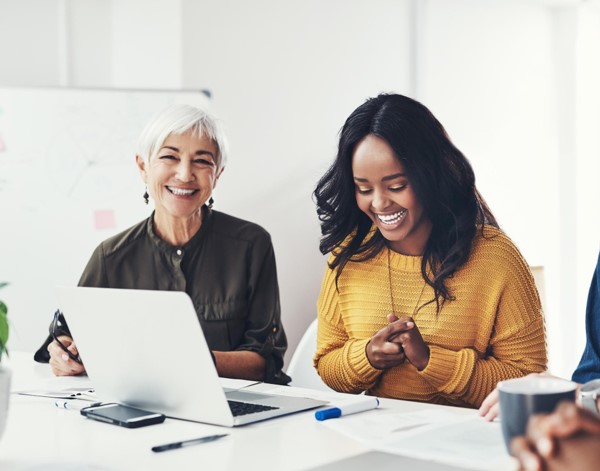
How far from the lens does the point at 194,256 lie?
7.67 feet

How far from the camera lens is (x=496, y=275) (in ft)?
6.34

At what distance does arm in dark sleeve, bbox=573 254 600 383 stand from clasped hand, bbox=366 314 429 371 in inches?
12.4

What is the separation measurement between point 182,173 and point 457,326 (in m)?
0.82

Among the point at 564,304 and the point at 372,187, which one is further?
the point at 564,304

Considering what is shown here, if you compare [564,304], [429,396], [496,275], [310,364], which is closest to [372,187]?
[496,275]

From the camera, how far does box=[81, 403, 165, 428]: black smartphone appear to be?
1.44 meters

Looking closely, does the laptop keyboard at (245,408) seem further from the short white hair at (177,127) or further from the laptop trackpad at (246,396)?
the short white hair at (177,127)

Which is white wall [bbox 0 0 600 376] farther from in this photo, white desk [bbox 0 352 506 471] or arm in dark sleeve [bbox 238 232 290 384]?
white desk [bbox 0 352 506 471]

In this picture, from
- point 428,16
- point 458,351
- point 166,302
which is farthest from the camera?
point 428,16

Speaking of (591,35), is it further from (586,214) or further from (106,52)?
(106,52)

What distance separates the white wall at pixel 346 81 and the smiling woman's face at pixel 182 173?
117 centimetres

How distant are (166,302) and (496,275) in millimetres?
861

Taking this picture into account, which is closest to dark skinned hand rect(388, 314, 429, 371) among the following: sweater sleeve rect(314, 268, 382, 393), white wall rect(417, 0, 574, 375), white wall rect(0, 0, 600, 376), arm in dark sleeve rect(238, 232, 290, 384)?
sweater sleeve rect(314, 268, 382, 393)

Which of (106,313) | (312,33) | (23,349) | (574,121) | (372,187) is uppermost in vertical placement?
(312,33)
